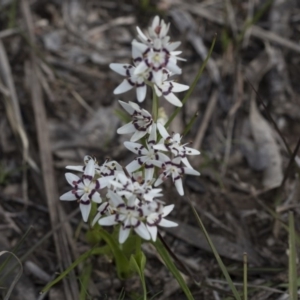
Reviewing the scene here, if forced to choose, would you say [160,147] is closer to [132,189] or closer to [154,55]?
[132,189]

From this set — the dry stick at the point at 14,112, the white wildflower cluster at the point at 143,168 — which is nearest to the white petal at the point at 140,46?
the white wildflower cluster at the point at 143,168

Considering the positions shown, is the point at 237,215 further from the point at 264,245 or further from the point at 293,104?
the point at 293,104

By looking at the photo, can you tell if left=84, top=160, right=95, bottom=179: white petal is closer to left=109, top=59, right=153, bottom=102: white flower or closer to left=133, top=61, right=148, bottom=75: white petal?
left=109, top=59, right=153, bottom=102: white flower

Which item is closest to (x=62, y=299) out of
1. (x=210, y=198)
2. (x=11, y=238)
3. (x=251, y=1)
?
(x=11, y=238)

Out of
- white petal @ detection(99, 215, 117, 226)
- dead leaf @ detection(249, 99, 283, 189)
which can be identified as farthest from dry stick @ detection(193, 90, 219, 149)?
white petal @ detection(99, 215, 117, 226)

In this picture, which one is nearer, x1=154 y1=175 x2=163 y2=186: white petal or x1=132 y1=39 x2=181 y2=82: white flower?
x1=132 y1=39 x2=181 y2=82: white flower

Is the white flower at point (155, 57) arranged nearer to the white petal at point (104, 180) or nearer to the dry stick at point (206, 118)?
the white petal at point (104, 180)

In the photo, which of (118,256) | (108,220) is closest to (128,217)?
(108,220)
